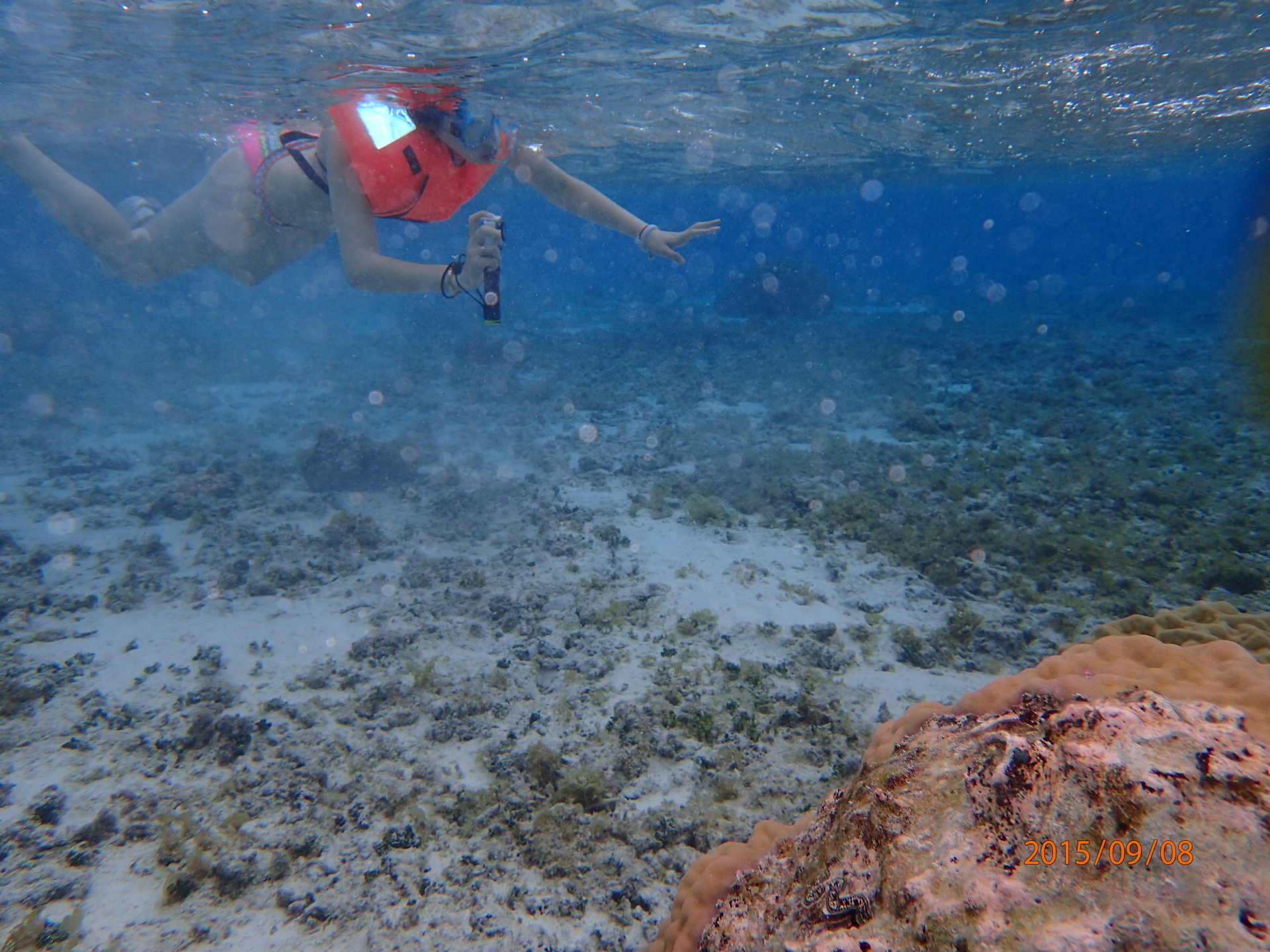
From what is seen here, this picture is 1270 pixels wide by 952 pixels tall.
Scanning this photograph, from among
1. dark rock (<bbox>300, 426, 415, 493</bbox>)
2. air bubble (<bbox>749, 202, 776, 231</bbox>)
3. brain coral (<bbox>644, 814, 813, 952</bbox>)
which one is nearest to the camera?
brain coral (<bbox>644, 814, 813, 952</bbox>)

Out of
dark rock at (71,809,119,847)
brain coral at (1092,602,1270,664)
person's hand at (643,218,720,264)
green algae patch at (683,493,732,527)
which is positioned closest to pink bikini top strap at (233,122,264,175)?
person's hand at (643,218,720,264)

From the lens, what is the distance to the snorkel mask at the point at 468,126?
5.44m

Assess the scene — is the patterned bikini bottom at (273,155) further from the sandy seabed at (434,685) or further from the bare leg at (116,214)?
the sandy seabed at (434,685)

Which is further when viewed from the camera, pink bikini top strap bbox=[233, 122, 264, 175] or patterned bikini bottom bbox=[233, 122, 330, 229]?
pink bikini top strap bbox=[233, 122, 264, 175]

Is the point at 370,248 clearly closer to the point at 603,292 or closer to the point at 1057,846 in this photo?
the point at 1057,846

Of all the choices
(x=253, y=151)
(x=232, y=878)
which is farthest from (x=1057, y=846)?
(x=253, y=151)

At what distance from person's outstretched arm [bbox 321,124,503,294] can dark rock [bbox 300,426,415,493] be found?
219 inches

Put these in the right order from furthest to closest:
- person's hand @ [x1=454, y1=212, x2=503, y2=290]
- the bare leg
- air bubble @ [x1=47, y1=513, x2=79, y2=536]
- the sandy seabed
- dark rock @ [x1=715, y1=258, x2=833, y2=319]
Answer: dark rock @ [x1=715, y1=258, x2=833, y2=319] < air bubble @ [x1=47, y1=513, x2=79, y2=536] < the bare leg < person's hand @ [x1=454, y1=212, x2=503, y2=290] < the sandy seabed

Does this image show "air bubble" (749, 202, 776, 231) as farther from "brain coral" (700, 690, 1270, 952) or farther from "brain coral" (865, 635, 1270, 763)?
"brain coral" (700, 690, 1270, 952)

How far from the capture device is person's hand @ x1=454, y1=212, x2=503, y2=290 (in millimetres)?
4273

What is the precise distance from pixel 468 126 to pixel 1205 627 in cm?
722

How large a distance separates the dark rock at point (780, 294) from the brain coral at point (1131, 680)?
78.3ft

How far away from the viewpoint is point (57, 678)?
15.5 feet

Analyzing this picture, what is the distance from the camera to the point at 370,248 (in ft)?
16.1
